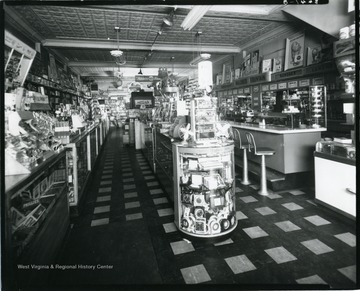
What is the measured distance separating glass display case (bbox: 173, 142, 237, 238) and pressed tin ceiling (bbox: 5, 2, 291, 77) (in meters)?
3.24

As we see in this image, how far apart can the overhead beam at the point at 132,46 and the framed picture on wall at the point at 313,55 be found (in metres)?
3.34

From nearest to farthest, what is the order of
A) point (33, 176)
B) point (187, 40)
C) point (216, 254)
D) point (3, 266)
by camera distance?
point (3, 266)
point (33, 176)
point (216, 254)
point (187, 40)

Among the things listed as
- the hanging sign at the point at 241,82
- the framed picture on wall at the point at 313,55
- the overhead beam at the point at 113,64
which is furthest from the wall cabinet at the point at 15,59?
the overhead beam at the point at 113,64

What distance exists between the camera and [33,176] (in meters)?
1.92

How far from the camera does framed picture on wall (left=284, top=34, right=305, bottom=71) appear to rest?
6.62 metres

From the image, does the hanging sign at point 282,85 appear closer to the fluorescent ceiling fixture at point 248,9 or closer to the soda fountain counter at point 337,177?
the fluorescent ceiling fixture at point 248,9

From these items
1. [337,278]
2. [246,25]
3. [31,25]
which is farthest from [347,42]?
[31,25]

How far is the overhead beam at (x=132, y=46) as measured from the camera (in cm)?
736

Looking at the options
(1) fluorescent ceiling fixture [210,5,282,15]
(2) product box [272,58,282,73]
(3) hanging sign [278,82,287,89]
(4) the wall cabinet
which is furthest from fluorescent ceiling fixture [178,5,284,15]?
(4) the wall cabinet

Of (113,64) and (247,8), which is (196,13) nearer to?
(247,8)

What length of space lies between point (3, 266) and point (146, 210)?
6.89 ft

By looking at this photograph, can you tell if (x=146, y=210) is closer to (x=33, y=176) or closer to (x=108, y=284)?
(x=108, y=284)

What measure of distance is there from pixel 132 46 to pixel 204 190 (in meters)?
6.87

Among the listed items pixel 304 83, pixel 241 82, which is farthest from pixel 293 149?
pixel 241 82
